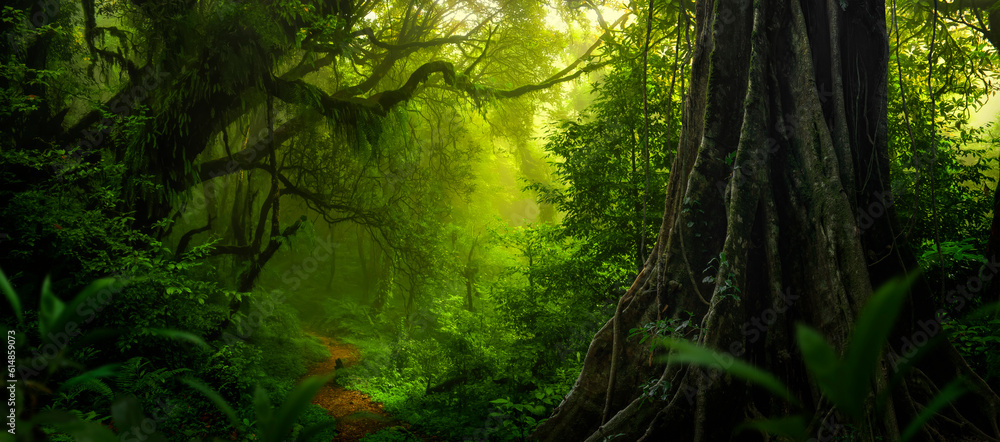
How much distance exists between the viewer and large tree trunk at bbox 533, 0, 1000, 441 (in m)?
3.11

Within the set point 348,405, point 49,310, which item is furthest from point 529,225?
point 49,310

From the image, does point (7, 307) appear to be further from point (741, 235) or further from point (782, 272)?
point (782, 272)

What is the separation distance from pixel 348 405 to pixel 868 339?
859 centimetres

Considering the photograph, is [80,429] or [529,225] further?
[529,225]

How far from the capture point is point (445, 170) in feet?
38.6

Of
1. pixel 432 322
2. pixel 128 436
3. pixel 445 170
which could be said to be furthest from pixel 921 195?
pixel 432 322

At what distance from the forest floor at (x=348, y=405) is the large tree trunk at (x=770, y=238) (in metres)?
1.95

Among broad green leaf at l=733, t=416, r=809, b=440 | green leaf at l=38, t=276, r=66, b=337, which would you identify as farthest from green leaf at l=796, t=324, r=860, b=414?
green leaf at l=38, t=276, r=66, b=337

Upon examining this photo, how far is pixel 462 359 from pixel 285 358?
260 inches

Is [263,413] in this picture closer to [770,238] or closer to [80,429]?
[80,429]

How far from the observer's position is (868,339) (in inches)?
44.6

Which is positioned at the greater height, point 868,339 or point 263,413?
point 868,339

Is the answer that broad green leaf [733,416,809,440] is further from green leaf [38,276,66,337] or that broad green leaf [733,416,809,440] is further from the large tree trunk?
green leaf [38,276,66,337]

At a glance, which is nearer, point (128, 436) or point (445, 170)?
point (128, 436)
